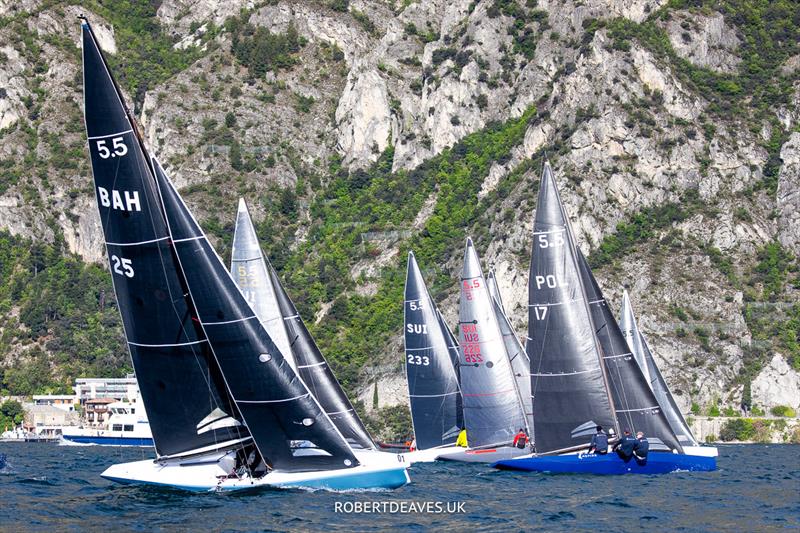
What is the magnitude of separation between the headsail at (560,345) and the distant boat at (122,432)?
6964 cm

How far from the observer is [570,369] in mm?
43906

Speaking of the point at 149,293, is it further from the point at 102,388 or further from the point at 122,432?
the point at 102,388

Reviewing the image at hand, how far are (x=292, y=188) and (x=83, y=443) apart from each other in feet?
187

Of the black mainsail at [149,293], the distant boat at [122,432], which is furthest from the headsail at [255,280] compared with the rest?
the distant boat at [122,432]

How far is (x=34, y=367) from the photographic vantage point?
14125 cm

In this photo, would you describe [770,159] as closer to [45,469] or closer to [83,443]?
[83,443]

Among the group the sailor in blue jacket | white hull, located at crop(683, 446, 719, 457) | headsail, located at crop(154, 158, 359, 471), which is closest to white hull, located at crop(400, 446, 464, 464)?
white hull, located at crop(683, 446, 719, 457)

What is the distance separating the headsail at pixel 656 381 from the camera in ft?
169

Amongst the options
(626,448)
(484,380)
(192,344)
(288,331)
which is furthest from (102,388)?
(192,344)

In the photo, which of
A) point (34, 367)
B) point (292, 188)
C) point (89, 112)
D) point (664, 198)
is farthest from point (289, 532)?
point (292, 188)

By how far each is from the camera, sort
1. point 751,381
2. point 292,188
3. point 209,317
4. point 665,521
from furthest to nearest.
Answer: point 292,188
point 751,381
point 209,317
point 665,521

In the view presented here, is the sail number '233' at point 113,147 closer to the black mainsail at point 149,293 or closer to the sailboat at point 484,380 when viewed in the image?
the black mainsail at point 149,293

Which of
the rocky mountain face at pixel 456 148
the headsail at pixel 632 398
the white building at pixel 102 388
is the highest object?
the rocky mountain face at pixel 456 148

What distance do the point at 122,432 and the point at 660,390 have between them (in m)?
66.4
